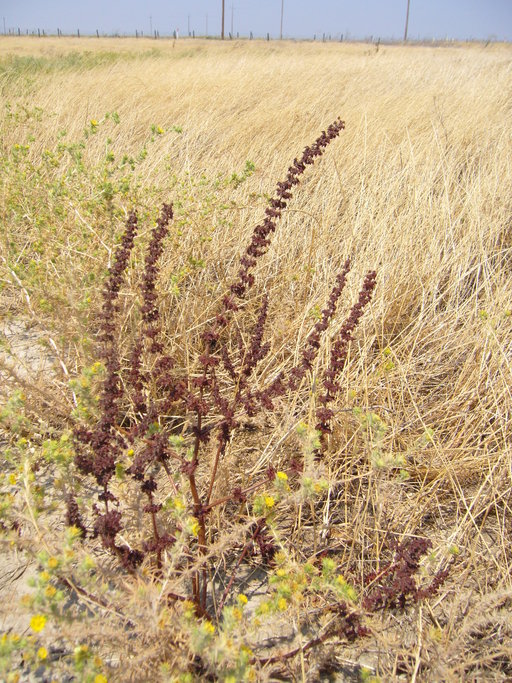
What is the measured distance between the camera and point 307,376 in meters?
2.02

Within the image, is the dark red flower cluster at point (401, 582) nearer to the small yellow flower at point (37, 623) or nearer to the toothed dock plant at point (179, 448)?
the toothed dock plant at point (179, 448)

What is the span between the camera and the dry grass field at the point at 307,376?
1198mm

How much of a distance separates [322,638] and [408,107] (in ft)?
17.8

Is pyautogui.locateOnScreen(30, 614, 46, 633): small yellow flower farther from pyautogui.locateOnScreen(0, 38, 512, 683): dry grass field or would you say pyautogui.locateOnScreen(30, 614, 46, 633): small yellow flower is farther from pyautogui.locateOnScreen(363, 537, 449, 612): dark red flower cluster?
pyautogui.locateOnScreen(363, 537, 449, 612): dark red flower cluster

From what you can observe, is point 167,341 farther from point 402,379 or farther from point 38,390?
point 402,379

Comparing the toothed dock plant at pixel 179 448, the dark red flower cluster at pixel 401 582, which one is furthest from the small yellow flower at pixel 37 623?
the dark red flower cluster at pixel 401 582

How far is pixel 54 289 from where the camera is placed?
2316 mm

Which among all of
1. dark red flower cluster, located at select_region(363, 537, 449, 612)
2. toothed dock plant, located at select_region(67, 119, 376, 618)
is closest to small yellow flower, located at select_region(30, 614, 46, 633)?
toothed dock plant, located at select_region(67, 119, 376, 618)

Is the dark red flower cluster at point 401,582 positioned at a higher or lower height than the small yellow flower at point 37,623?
lower

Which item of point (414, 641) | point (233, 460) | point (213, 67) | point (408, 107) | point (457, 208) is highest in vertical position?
point (213, 67)

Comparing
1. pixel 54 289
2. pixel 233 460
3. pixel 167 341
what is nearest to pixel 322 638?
pixel 233 460

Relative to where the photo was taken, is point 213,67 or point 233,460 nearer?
point 233,460

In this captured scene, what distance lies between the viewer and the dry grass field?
120 centimetres

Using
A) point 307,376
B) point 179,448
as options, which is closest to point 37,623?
point 179,448
